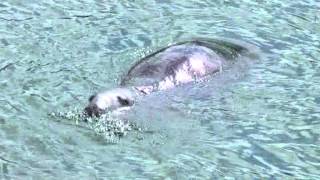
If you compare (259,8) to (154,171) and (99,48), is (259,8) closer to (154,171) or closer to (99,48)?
(99,48)

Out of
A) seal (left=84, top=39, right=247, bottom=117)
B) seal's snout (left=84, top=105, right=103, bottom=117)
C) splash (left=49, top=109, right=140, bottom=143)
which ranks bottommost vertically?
splash (left=49, top=109, right=140, bottom=143)

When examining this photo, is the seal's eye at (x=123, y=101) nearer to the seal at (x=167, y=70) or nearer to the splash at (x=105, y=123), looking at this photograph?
the seal at (x=167, y=70)

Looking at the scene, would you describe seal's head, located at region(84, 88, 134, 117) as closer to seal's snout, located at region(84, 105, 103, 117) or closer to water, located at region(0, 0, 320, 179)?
seal's snout, located at region(84, 105, 103, 117)

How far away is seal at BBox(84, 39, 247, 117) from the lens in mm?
8773

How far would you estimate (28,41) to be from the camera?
437 inches

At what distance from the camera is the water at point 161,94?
25.9 feet

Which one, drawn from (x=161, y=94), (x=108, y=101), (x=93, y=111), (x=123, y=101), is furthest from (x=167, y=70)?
(x=93, y=111)

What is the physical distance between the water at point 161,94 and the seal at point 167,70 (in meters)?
0.19

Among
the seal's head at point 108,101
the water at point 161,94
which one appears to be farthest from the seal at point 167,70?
the water at point 161,94

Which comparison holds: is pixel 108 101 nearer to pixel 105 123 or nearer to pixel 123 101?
pixel 123 101

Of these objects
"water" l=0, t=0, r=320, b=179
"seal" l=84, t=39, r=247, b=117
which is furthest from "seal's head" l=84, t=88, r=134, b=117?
"water" l=0, t=0, r=320, b=179

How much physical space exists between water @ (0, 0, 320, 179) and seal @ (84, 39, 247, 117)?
0.61 ft

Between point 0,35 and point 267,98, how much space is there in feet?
13.3

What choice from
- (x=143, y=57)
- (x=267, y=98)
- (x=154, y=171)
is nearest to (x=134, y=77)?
(x=143, y=57)
